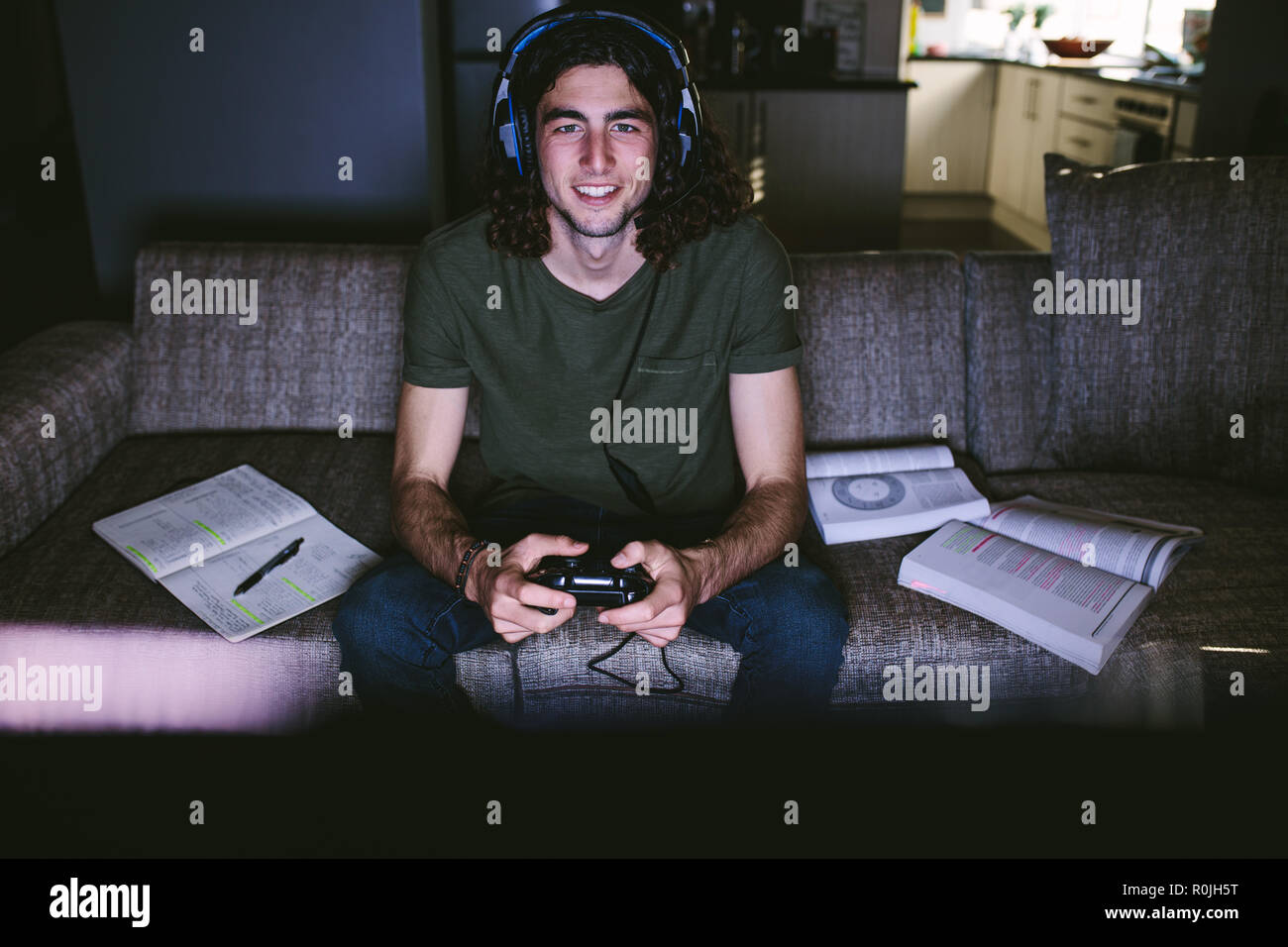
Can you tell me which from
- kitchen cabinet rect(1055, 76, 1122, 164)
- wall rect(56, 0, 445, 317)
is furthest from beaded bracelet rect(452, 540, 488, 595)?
kitchen cabinet rect(1055, 76, 1122, 164)

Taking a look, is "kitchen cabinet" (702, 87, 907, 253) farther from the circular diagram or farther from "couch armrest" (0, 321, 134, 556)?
"couch armrest" (0, 321, 134, 556)

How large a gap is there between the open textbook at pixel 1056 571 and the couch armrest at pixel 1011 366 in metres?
0.28

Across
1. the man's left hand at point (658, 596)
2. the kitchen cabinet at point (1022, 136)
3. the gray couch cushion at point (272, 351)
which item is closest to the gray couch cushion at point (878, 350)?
the man's left hand at point (658, 596)

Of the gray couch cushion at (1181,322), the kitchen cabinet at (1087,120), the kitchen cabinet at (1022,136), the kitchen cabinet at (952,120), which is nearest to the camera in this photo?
the gray couch cushion at (1181,322)

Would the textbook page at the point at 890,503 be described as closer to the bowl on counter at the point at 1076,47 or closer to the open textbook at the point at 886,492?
the open textbook at the point at 886,492

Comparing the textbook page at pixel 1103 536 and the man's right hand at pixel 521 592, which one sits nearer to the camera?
the man's right hand at pixel 521 592

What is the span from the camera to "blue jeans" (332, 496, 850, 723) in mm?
1369

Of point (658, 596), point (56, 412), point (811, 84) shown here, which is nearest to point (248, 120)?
point (56, 412)

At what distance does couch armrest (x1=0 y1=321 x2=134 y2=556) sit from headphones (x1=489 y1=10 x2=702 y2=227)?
93 centimetres

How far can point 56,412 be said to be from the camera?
175 centimetres

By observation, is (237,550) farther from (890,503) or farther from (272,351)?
(890,503)

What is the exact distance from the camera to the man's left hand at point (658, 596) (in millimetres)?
1253

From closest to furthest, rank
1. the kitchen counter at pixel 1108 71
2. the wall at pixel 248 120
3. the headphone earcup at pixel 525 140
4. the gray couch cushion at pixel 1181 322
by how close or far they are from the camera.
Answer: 1. the headphone earcup at pixel 525 140
2. the gray couch cushion at pixel 1181 322
3. the wall at pixel 248 120
4. the kitchen counter at pixel 1108 71
